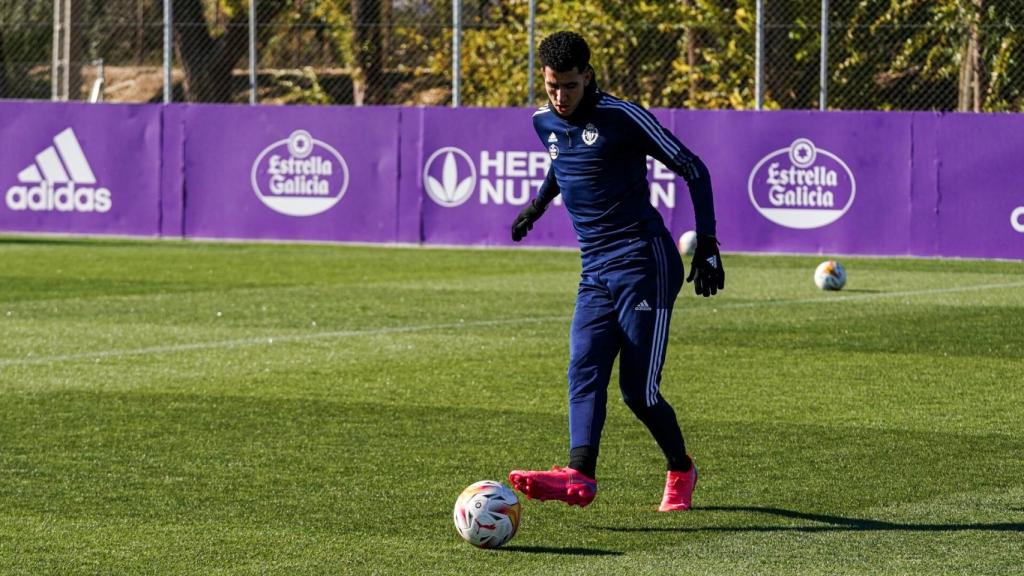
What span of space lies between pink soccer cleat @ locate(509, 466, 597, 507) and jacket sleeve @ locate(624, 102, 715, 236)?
3.65 ft

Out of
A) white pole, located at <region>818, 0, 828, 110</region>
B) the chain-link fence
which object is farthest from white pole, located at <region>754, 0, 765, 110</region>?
white pole, located at <region>818, 0, 828, 110</region>

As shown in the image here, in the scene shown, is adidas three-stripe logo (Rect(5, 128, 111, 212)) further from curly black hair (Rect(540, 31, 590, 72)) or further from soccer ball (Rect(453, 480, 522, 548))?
Result: soccer ball (Rect(453, 480, 522, 548))

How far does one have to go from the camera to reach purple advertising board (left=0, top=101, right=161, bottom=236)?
2753 cm

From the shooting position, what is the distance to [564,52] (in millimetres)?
7375

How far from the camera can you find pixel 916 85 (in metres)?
25.3

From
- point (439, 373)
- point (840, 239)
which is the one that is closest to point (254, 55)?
point (840, 239)

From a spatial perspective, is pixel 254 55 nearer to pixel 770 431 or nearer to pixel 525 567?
pixel 770 431

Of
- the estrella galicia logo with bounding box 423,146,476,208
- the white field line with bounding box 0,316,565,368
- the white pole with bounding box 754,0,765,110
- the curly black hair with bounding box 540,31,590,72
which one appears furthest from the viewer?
the estrella galicia logo with bounding box 423,146,476,208

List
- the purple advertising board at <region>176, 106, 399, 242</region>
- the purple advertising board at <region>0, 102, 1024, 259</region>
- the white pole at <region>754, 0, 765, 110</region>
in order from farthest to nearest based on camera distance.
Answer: the purple advertising board at <region>176, 106, 399, 242</region> → the white pole at <region>754, 0, 765, 110</region> → the purple advertising board at <region>0, 102, 1024, 259</region>

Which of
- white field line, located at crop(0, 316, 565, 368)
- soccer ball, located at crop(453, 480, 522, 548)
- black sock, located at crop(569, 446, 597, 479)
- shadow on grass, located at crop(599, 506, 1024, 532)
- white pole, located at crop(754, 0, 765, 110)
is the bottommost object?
white field line, located at crop(0, 316, 565, 368)

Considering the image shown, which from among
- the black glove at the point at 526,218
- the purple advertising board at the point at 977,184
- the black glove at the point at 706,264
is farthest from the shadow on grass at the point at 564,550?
the purple advertising board at the point at 977,184

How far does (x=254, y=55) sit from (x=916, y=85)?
9486mm

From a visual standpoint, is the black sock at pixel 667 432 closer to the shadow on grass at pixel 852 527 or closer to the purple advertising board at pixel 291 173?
the shadow on grass at pixel 852 527

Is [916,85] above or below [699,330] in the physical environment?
above
